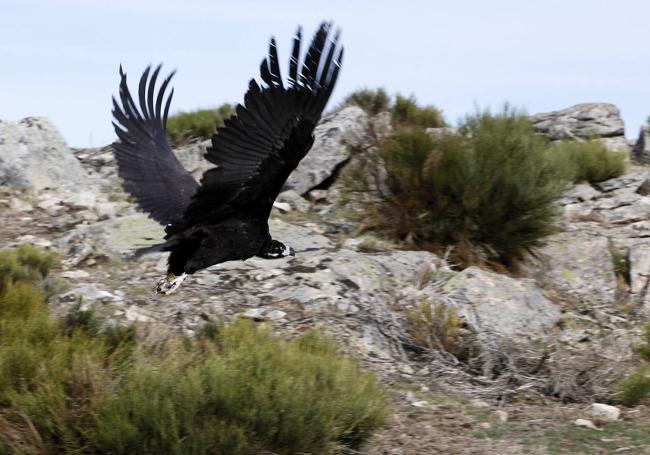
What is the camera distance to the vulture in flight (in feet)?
18.4

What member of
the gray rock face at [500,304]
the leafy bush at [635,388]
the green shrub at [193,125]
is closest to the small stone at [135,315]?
the gray rock face at [500,304]

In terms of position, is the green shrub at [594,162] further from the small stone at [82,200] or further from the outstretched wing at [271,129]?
the outstretched wing at [271,129]

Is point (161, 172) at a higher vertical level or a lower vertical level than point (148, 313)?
higher

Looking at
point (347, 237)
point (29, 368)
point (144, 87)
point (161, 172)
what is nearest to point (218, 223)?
point (161, 172)

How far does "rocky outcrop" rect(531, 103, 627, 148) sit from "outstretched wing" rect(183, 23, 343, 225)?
10.2 m

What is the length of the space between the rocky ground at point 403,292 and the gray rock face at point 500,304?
2 cm

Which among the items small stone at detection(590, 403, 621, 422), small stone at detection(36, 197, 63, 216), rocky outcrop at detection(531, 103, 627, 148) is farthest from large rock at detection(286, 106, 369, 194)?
small stone at detection(590, 403, 621, 422)

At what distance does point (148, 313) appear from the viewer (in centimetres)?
736

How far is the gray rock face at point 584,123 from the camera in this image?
15.7 m

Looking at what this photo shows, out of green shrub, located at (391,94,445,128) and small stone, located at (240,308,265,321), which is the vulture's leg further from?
green shrub, located at (391,94,445,128)

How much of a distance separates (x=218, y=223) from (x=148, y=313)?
3.97 ft

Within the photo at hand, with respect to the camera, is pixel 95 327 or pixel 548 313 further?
pixel 548 313

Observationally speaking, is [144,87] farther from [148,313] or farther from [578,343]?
[578,343]

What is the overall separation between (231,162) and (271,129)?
1.20ft
